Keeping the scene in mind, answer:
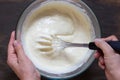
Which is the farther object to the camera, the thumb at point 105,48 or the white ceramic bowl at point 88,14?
the white ceramic bowl at point 88,14

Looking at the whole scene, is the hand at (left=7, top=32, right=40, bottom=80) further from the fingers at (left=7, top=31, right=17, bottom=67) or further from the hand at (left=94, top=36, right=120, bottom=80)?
the hand at (left=94, top=36, right=120, bottom=80)

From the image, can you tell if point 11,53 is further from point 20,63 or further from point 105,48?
point 105,48

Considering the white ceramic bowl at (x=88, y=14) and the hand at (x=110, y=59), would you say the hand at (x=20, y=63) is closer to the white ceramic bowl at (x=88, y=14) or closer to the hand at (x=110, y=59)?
the white ceramic bowl at (x=88, y=14)

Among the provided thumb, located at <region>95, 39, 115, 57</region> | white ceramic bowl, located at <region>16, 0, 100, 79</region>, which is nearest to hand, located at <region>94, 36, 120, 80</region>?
thumb, located at <region>95, 39, 115, 57</region>

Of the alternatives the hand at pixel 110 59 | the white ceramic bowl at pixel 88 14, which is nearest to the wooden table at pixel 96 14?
the white ceramic bowl at pixel 88 14

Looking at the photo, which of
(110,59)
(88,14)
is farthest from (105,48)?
(88,14)
